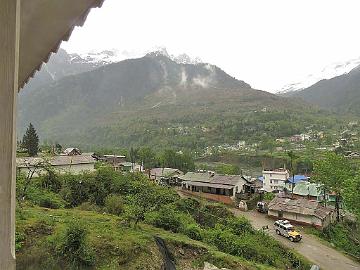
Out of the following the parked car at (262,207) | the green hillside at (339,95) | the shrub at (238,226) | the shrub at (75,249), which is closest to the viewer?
the shrub at (75,249)

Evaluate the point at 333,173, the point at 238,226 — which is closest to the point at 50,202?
the point at 238,226

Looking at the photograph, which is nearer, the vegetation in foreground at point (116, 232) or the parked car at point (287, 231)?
the vegetation in foreground at point (116, 232)

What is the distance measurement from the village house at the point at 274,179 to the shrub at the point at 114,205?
26719 mm

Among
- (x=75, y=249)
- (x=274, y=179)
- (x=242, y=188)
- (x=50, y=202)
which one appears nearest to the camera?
(x=75, y=249)

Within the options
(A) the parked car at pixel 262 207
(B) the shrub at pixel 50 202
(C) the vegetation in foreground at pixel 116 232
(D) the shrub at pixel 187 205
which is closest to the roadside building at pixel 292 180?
(A) the parked car at pixel 262 207

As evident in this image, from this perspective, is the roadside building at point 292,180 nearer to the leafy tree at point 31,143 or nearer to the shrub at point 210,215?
the shrub at point 210,215

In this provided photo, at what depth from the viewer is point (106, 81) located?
579ft

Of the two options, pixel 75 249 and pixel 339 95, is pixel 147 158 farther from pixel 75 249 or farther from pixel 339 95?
pixel 339 95

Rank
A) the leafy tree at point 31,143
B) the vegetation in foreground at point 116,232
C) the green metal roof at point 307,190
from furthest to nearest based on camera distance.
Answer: the green metal roof at point 307,190 < the leafy tree at point 31,143 < the vegetation in foreground at point 116,232

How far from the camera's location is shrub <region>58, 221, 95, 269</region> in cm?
1043

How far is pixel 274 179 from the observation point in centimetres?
4253

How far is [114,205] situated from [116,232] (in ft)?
18.2

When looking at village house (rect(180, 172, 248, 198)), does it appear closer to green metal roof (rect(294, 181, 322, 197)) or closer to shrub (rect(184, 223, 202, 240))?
green metal roof (rect(294, 181, 322, 197))

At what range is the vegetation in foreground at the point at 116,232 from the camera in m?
10.6
